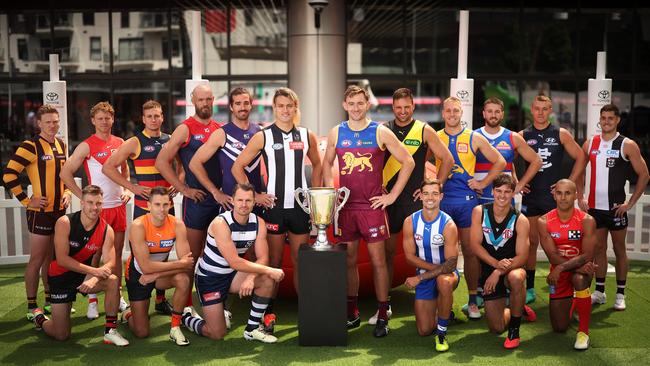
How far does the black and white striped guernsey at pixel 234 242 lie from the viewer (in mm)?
4988

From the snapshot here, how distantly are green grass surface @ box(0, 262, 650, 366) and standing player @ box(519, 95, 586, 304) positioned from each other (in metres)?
0.71

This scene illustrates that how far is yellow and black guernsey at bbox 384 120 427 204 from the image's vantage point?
17.6 feet

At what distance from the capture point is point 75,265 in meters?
4.98

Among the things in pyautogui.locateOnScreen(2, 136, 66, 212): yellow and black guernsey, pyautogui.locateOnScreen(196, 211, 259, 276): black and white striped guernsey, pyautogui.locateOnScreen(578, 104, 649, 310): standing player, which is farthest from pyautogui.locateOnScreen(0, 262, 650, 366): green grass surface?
pyautogui.locateOnScreen(2, 136, 66, 212): yellow and black guernsey

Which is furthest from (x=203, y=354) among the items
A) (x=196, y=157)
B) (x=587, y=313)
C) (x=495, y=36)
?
(x=495, y=36)

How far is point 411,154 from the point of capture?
5355 millimetres

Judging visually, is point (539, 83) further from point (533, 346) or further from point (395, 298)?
point (533, 346)

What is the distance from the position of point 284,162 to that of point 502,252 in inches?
66.7

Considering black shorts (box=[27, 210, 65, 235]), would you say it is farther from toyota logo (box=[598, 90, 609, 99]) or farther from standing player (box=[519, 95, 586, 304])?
toyota logo (box=[598, 90, 609, 99])

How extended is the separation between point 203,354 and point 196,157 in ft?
4.68

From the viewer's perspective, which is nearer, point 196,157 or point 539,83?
point 196,157

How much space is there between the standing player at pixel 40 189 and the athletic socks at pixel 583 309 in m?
3.98

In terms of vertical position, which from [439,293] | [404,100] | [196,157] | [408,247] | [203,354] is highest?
[404,100]

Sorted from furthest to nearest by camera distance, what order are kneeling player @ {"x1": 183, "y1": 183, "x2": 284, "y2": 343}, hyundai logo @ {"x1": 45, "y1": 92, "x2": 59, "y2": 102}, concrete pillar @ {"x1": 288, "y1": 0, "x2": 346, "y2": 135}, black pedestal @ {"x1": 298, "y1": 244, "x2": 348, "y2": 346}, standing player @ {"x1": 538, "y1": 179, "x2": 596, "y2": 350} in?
concrete pillar @ {"x1": 288, "y1": 0, "x2": 346, "y2": 135}
hyundai logo @ {"x1": 45, "y1": 92, "x2": 59, "y2": 102}
standing player @ {"x1": 538, "y1": 179, "x2": 596, "y2": 350}
kneeling player @ {"x1": 183, "y1": 183, "x2": 284, "y2": 343}
black pedestal @ {"x1": 298, "y1": 244, "x2": 348, "y2": 346}
